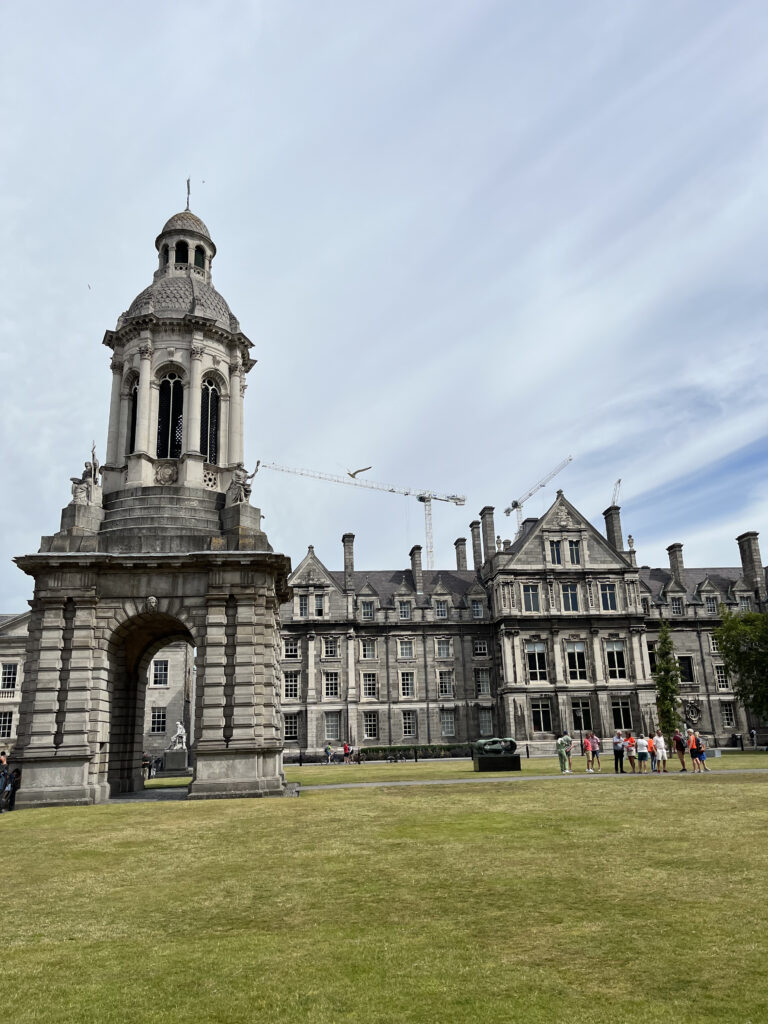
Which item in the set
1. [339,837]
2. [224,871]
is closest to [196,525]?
[339,837]

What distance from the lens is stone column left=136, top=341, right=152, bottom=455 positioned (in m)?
31.5

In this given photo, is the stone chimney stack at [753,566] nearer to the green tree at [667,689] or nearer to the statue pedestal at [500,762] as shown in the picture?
the green tree at [667,689]

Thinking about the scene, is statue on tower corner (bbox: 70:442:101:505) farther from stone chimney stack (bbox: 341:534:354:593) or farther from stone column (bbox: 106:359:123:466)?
stone chimney stack (bbox: 341:534:354:593)

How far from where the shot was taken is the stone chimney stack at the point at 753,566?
2874 inches

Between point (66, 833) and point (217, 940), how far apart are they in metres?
11.3

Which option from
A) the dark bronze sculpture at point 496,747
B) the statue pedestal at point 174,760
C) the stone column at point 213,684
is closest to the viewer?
the stone column at point 213,684

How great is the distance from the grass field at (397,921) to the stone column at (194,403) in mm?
17555

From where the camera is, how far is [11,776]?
83.3ft

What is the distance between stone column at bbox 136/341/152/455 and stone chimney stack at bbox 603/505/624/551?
160 feet

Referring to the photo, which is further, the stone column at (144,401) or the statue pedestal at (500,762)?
the statue pedestal at (500,762)

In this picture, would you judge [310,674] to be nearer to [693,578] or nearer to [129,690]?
[129,690]

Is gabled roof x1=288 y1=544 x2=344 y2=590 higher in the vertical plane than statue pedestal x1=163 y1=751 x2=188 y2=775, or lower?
higher

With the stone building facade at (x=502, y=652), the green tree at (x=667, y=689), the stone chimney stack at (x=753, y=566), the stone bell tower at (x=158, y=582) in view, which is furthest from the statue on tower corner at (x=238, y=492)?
the stone chimney stack at (x=753, y=566)

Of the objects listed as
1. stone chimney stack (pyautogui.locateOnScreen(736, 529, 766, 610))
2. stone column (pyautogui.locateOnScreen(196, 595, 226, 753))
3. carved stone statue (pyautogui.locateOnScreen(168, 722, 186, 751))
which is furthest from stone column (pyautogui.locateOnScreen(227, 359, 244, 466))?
stone chimney stack (pyautogui.locateOnScreen(736, 529, 766, 610))
